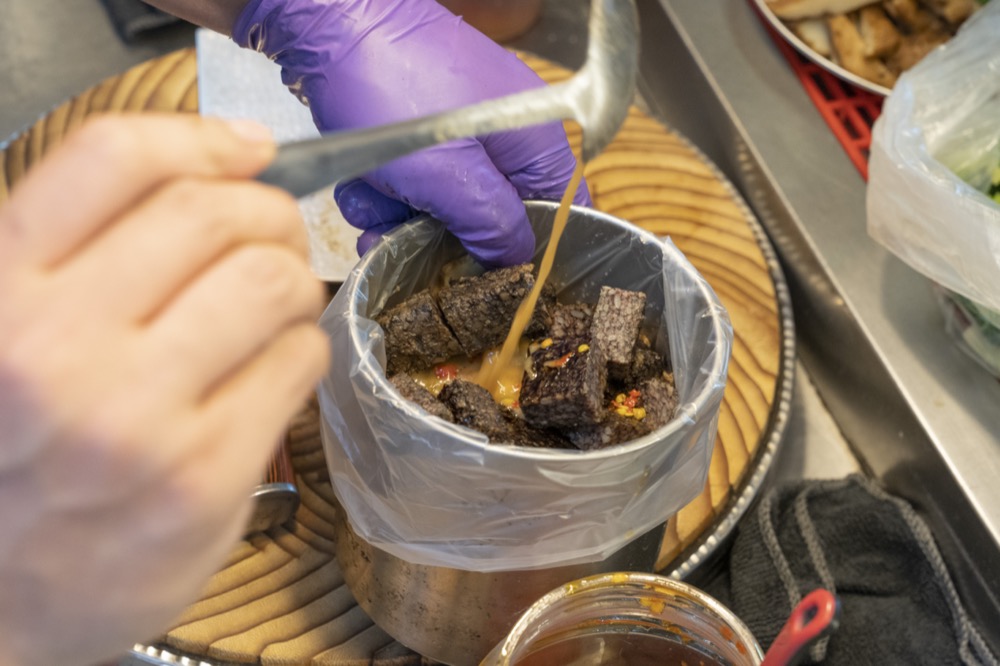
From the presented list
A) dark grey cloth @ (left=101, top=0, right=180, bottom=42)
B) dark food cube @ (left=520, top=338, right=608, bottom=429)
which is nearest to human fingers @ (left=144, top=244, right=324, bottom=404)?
dark food cube @ (left=520, top=338, right=608, bottom=429)

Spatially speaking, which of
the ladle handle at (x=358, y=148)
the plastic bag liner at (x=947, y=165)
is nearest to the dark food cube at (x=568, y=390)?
the ladle handle at (x=358, y=148)

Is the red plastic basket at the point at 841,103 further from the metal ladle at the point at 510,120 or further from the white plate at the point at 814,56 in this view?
the metal ladle at the point at 510,120

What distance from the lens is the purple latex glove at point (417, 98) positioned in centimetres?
90

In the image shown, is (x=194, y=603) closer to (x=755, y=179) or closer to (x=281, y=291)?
(x=281, y=291)

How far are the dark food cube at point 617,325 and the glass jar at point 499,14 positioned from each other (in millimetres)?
935

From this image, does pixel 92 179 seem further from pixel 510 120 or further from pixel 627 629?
pixel 627 629

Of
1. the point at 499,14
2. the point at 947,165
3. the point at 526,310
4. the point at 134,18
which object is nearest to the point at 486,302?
the point at 526,310

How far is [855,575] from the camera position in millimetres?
1046

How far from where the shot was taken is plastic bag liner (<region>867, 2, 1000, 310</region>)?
3.36 feet

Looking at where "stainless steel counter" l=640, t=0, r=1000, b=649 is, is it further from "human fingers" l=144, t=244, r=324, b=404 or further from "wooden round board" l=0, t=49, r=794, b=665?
"human fingers" l=144, t=244, r=324, b=404

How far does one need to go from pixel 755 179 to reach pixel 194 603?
101 centimetres

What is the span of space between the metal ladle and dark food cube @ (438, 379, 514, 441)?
239 millimetres

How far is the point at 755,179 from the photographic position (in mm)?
1376

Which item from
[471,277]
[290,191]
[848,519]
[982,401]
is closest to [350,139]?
[290,191]
